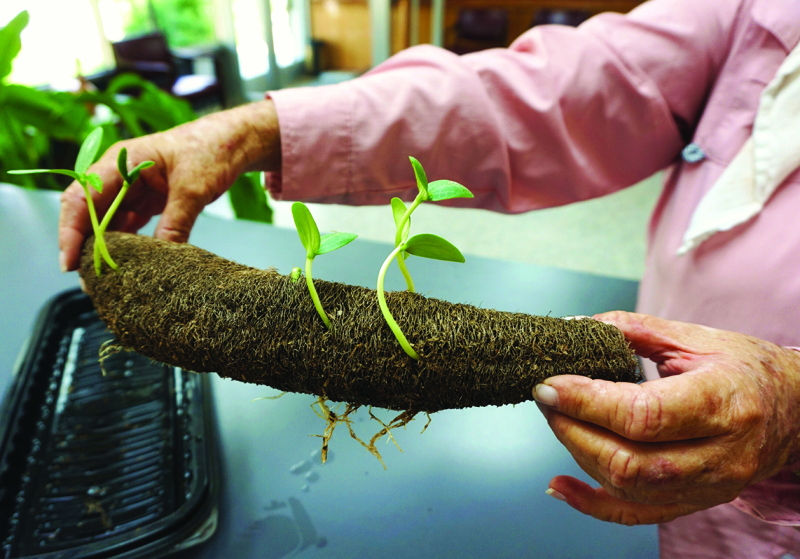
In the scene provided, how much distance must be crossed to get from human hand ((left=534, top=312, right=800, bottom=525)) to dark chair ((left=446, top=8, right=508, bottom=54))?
15.6 feet

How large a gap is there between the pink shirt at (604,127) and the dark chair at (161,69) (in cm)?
354

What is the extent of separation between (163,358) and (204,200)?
0.77 ft

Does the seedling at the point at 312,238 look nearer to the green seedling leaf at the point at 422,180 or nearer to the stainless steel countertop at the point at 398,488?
the green seedling leaf at the point at 422,180

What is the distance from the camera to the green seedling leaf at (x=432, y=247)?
0.37m

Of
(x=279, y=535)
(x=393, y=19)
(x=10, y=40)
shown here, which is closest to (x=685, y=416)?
(x=279, y=535)

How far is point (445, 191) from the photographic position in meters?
0.38

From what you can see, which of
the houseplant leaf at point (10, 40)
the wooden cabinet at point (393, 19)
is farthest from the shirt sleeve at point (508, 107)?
the wooden cabinet at point (393, 19)

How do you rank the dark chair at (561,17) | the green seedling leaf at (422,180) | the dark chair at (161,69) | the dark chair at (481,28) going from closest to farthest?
the green seedling leaf at (422,180) < the dark chair at (161,69) < the dark chair at (561,17) < the dark chair at (481,28)

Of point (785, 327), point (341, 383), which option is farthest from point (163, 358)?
point (785, 327)

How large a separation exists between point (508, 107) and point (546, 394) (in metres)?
0.48

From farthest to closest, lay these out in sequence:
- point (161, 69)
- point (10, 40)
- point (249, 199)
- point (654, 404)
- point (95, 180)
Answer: point (161, 69), point (249, 199), point (10, 40), point (95, 180), point (654, 404)

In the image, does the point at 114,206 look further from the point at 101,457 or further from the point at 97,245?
the point at 101,457

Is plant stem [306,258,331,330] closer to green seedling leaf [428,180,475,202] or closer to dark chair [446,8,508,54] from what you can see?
green seedling leaf [428,180,475,202]

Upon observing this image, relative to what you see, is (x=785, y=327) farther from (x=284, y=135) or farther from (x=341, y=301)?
(x=284, y=135)
